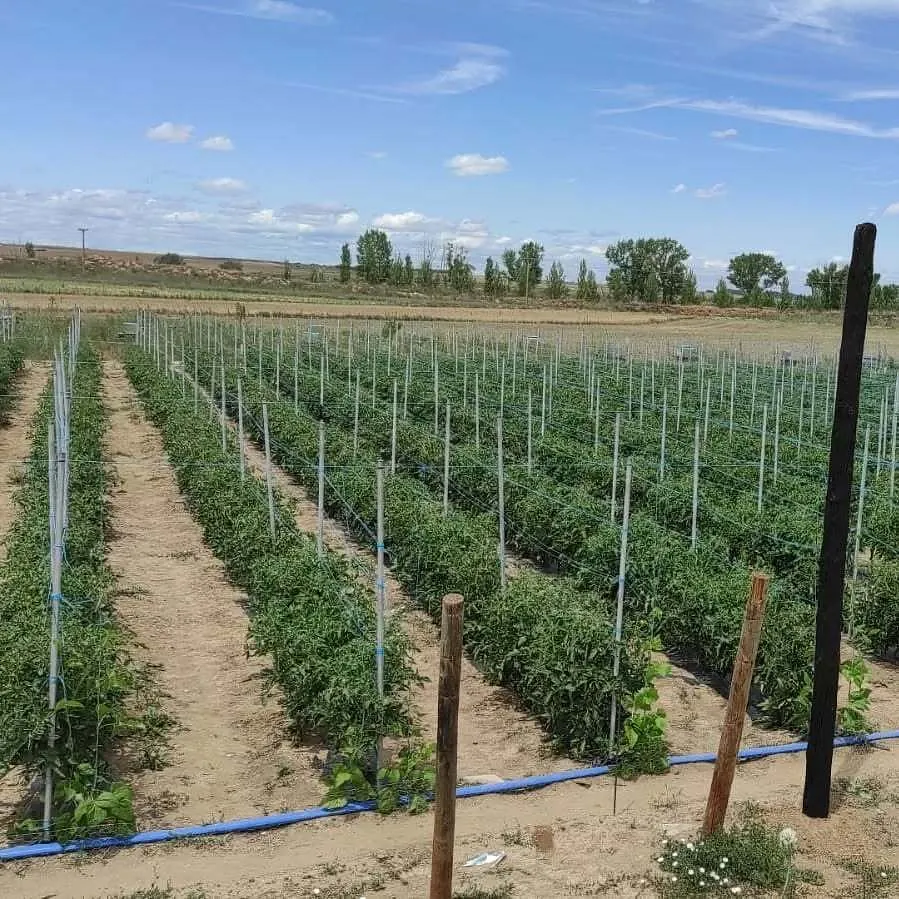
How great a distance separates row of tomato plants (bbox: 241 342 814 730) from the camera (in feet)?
23.3

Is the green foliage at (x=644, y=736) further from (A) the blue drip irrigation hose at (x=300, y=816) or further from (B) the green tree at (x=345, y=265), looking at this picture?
(B) the green tree at (x=345, y=265)

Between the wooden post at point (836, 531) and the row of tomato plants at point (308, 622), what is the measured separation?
2.52 m

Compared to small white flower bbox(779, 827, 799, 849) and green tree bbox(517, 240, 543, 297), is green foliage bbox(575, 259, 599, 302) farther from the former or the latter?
small white flower bbox(779, 827, 799, 849)

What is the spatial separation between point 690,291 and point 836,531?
87.4 m

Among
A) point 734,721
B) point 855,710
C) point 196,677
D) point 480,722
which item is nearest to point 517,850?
point 734,721

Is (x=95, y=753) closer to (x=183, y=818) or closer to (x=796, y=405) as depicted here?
(x=183, y=818)

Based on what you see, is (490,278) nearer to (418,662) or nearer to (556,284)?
(556,284)

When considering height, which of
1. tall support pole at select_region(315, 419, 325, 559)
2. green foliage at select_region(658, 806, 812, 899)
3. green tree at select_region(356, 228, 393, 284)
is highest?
green tree at select_region(356, 228, 393, 284)

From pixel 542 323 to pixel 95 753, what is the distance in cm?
5340

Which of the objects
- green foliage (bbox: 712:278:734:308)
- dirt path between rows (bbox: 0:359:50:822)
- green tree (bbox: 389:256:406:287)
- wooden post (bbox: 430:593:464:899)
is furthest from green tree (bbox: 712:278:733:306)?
wooden post (bbox: 430:593:464:899)

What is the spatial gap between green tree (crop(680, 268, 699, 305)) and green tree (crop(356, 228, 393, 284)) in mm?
28146

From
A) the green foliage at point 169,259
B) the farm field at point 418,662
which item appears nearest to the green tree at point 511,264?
the green foliage at point 169,259

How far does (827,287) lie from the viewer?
79125 millimetres

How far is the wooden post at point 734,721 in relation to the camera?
210 inches
